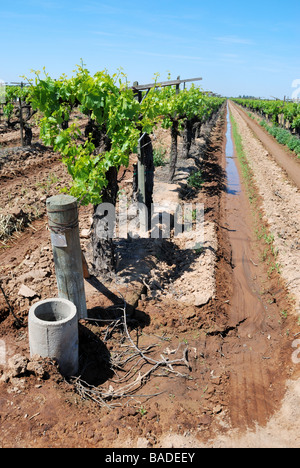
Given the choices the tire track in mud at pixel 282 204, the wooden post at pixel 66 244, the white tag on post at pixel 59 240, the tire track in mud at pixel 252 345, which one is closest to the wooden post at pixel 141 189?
the tire track in mud at pixel 252 345

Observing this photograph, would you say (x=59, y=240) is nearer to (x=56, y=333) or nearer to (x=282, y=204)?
(x=56, y=333)

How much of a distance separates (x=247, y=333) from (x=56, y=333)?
337 centimetres

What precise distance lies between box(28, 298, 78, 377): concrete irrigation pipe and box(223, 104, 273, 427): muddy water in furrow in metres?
2.15

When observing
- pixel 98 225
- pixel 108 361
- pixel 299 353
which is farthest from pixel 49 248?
pixel 299 353

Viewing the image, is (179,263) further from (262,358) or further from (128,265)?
(262,358)

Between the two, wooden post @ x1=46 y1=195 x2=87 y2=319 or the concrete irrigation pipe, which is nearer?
the concrete irrigation pipe

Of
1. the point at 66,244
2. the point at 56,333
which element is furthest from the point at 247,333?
the point at 66,244

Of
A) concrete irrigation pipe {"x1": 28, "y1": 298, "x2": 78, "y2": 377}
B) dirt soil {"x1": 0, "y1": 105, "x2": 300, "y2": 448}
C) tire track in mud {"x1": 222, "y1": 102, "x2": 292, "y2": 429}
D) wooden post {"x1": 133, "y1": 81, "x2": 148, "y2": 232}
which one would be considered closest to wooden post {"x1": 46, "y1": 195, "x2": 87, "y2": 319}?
concrete irrigation pipe {"x1": 28, "y1": 298, "x2": 78, "y2": 377}

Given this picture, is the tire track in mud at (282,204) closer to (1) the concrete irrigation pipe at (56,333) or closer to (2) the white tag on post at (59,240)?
(1) the concrete irrigation pipe at (56,333)

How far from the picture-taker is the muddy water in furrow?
4.21m

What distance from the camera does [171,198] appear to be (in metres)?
10.4

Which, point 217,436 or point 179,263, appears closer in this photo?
point 217,436

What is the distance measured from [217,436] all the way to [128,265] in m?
3.36

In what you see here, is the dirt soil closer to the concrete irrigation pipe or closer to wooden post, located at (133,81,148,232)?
the concrete irrigation pipe
